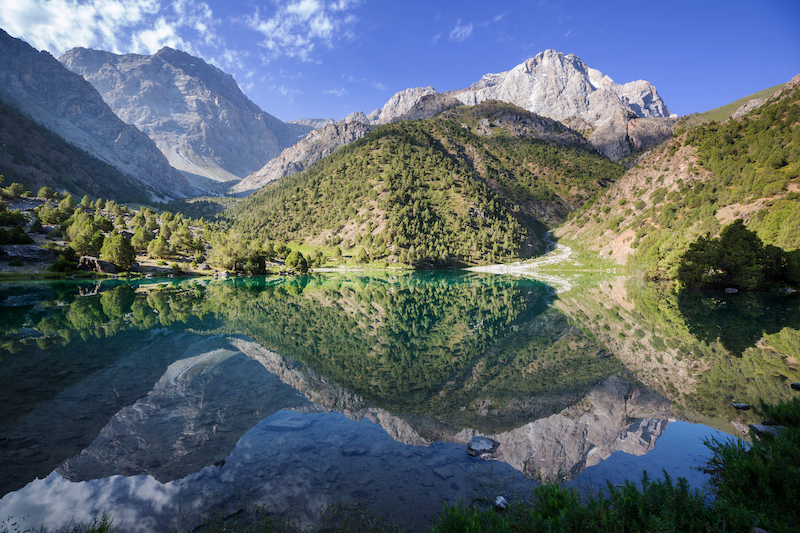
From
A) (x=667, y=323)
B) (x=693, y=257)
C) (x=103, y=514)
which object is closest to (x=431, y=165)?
(x=693, y=257)

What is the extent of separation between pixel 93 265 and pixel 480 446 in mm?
104682

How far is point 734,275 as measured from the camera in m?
53.1

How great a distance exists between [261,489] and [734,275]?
73845 millimetres

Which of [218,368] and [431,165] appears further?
[431,165]

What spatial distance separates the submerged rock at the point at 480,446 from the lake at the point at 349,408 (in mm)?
327

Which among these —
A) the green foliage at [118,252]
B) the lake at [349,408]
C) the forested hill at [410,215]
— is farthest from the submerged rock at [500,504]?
the forested hill at [410,215]

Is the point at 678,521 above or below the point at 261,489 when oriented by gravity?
above

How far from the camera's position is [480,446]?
12.2 m

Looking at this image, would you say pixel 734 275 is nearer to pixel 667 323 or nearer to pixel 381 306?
pixel 667 323

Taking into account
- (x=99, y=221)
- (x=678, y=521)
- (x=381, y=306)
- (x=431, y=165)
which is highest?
(x=431, y=165)

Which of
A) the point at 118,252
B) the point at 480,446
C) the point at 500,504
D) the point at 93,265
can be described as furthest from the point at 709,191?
the point at 93,265

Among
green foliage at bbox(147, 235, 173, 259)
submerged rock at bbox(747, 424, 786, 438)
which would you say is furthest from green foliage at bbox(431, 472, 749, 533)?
green foliage at bbox(147, 235, 173, 259)

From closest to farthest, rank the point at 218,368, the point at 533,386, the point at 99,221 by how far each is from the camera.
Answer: the point at 533,386 < the point at 218,368 < the point at 99,221

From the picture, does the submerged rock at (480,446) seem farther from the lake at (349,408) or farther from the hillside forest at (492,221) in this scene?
the hillside forest at (492,221)
